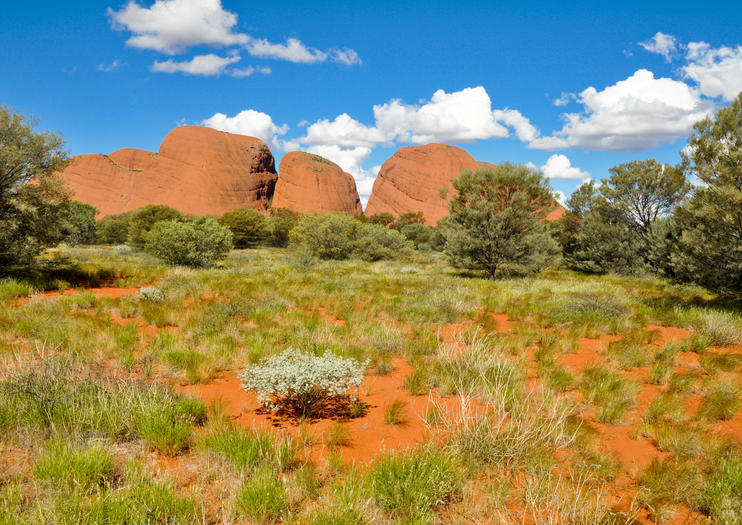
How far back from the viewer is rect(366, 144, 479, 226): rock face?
113 metres

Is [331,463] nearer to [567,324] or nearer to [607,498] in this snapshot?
[607,498]

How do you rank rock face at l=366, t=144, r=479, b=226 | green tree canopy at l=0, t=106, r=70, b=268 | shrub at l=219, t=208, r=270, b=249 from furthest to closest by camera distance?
rock face at l=366, t=144, r=479, b=226
shrub at l=219, t=208, r=270, b=249
green tree canopy at l=0, t=106, r=70, b=268

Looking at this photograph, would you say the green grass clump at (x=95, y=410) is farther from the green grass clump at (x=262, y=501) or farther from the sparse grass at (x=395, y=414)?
the sparse grass at (x=395, y=414)

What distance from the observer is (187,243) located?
1830cm

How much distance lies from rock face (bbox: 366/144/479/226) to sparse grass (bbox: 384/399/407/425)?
107090 mm

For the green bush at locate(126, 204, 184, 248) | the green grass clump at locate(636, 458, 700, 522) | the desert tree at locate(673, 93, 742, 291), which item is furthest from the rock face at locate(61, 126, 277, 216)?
the green grass clump at locate(636, 458, 700, 522)

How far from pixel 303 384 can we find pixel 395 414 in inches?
44.7

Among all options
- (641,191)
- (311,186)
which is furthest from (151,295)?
(311,186)

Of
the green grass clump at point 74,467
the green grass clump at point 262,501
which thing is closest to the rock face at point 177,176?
the green grass clump at point 74,467

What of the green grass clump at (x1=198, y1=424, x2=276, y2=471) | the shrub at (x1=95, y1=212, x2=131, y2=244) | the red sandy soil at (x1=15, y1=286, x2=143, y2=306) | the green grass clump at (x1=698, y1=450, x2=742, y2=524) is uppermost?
the shrub at (x1=95, y1=212, x2=131, y2=244)

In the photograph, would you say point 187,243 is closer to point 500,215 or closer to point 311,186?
point 500,215

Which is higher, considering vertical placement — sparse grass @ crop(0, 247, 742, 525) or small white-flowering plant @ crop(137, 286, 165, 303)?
small white-flowering plant @ crop(137, 286, 165, 303)

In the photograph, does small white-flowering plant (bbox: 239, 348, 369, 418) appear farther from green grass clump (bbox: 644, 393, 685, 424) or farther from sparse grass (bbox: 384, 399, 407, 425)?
green grass clump (bbox: 644, 393, 685, 424)

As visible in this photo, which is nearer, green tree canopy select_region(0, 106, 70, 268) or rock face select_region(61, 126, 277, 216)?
green tree canopy select_region(0, 106, 70, 268)
